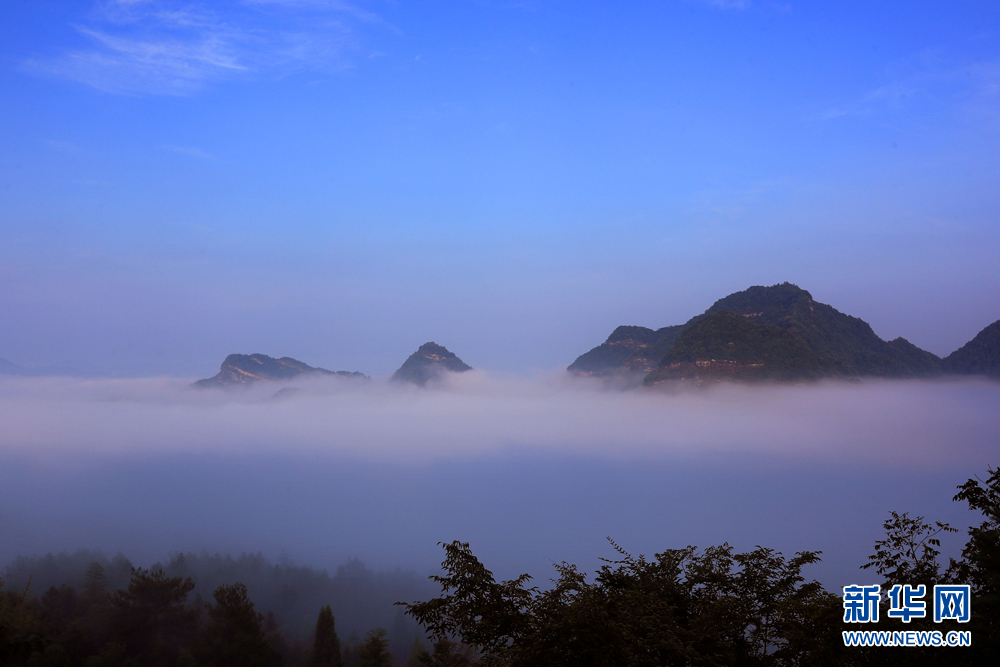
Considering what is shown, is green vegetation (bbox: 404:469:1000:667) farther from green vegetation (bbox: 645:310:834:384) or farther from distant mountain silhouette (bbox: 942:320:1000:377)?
distant mountain silhouette (bbox: 942:320:1000:377)

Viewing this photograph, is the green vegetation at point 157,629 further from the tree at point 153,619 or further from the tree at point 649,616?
the tree at point 649,616

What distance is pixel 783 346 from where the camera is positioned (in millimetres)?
151250

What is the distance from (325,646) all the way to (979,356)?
534 ft

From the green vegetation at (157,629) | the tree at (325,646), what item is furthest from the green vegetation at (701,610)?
the tree at (325,646)

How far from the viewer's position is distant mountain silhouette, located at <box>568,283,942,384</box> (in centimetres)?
→ 15000

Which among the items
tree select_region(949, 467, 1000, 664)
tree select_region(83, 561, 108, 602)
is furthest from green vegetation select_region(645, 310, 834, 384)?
tree select_region(949, 467, 1000, 664)

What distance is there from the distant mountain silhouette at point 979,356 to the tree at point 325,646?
156 metres

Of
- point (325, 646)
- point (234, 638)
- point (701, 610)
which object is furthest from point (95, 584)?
point (701, 610)

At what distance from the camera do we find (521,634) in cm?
1465

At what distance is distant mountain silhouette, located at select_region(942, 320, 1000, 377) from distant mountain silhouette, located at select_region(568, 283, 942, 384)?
16.5 ft

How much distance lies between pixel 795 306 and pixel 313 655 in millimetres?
145514

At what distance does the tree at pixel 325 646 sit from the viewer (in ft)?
178

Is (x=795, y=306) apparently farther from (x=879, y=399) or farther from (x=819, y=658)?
(x=819, y=658)

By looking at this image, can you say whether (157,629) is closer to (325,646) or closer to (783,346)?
(325,646)
